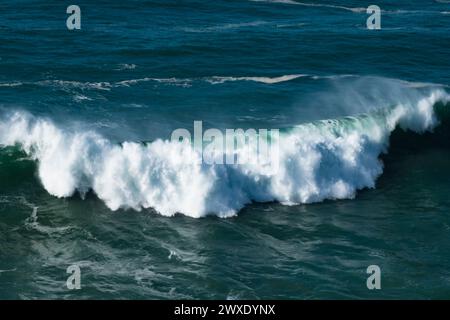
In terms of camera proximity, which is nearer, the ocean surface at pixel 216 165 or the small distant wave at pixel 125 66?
the ocean surface at pixel 216 165

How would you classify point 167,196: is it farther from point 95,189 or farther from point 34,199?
point 34,199

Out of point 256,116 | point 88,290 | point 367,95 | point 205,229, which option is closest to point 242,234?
point 205,229

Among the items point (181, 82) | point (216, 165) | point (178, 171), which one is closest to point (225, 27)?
point (181, 82)

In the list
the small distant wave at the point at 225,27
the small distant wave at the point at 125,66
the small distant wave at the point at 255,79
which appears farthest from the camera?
the small distant wave at the point at 225,27

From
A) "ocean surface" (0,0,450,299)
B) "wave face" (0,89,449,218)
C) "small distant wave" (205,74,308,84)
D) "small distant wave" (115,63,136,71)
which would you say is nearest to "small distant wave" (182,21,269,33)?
"ocean surface" (0,0,450,299)

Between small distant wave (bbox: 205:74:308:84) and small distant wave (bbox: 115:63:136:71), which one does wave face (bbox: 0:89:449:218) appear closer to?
small distant wave (bbox: 205:74:308:84)

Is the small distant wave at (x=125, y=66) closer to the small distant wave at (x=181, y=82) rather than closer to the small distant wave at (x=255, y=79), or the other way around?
the small distant wave at (x=181, y=82)

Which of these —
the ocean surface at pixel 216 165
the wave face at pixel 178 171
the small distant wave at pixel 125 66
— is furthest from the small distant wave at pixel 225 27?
the wave face at pixel 178 171
